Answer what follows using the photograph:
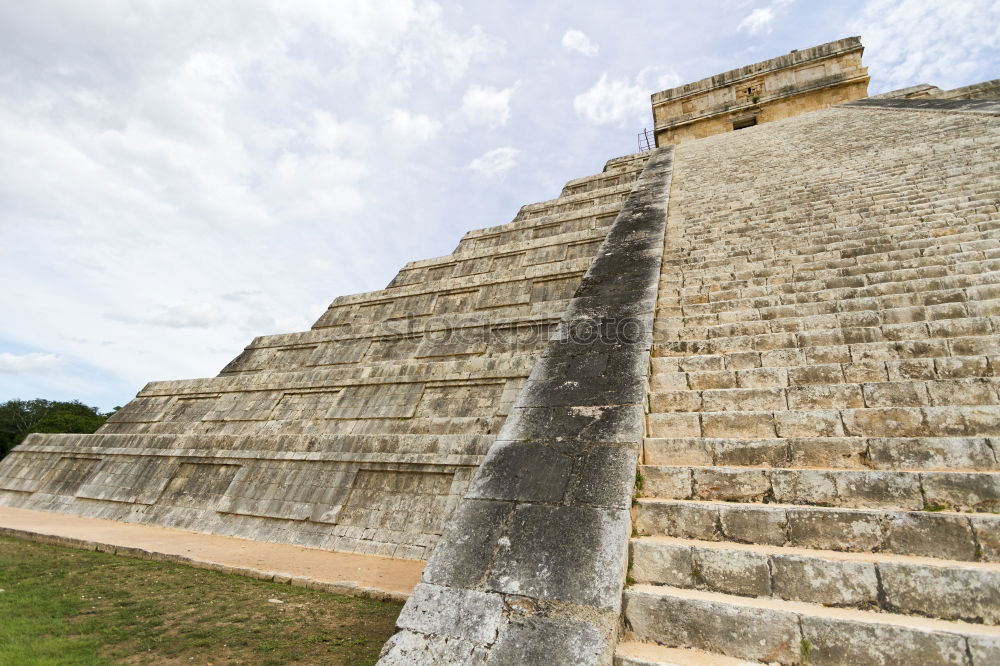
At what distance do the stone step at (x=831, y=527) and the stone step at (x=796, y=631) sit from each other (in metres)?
0.37

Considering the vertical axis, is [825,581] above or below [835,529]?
below

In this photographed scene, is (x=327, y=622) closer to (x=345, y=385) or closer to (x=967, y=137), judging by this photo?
(x=345, y=385)

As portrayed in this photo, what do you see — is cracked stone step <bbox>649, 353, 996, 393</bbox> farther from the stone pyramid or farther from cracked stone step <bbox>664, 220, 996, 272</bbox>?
cracked stone step <bbox>664, 220, 996, 272</bbox>

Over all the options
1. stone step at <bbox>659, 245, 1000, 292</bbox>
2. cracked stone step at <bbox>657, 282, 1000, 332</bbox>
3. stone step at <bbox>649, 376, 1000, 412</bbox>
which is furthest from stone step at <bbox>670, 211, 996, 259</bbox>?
stone step at <bbox>649, 376, 1000, 412</bbox>

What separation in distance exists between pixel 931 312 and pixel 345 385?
878 cm

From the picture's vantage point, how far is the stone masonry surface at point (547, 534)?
7.29ft

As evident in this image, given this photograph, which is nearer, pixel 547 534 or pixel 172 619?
pixel 547 534

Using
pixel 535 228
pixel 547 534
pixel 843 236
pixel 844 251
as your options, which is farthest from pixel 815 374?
pixel 535 228

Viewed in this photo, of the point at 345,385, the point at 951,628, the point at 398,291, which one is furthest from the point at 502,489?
the point at 398,291

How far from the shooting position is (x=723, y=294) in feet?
18.0

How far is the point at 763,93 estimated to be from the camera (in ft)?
60.6

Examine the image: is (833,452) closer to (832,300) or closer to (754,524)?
(754,524)

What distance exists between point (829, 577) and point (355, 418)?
25.3 feet

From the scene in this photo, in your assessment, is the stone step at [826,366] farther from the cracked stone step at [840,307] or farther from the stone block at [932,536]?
the stone block at [932,536]
